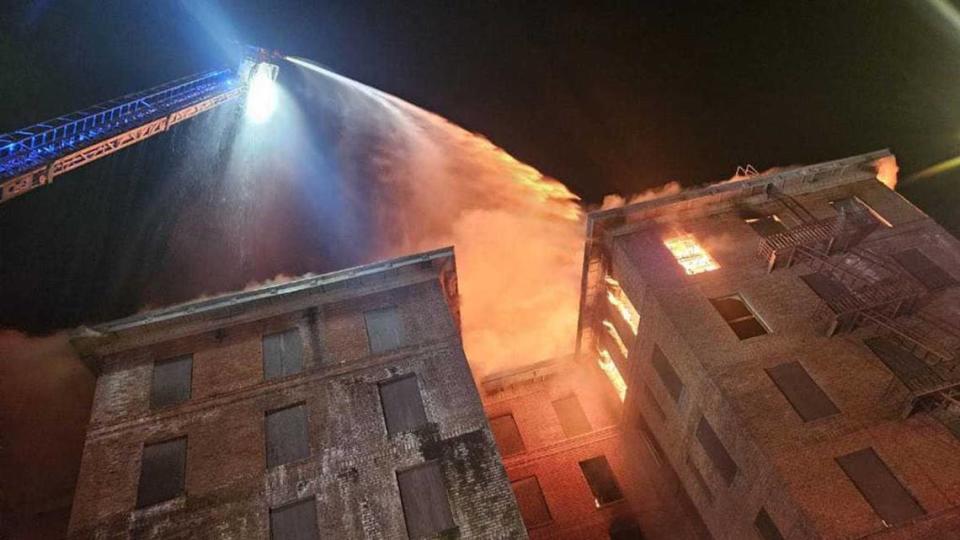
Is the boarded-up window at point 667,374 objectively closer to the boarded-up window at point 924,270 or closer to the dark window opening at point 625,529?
the dark window opening at point 625,529

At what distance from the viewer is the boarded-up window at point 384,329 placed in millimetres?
19109

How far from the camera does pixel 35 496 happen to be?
22.1 meters

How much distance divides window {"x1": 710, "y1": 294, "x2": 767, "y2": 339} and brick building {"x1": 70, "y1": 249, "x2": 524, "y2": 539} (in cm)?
875

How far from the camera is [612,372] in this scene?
82.9ft

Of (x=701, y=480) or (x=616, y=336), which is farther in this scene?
(x=616, y=336)

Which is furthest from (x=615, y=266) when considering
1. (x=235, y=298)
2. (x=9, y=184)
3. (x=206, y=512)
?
(x=9, y=184)

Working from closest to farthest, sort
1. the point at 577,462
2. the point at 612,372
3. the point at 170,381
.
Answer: the point at 170,381 → the point at 577,462 → the point at 612,372

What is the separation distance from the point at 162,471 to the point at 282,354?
4941 millimetres

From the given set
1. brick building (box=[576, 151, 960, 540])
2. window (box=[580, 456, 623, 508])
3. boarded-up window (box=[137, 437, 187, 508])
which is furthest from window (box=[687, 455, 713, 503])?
boarded-up window (box=[137, 437, 187, 508])

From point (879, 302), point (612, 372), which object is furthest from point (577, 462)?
point (879, 302)

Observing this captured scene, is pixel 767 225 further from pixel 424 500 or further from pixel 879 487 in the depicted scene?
pixel 424 500

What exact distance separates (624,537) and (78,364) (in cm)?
2202

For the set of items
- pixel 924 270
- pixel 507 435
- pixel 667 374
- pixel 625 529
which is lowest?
pixel 625 529

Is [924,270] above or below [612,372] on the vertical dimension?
below
